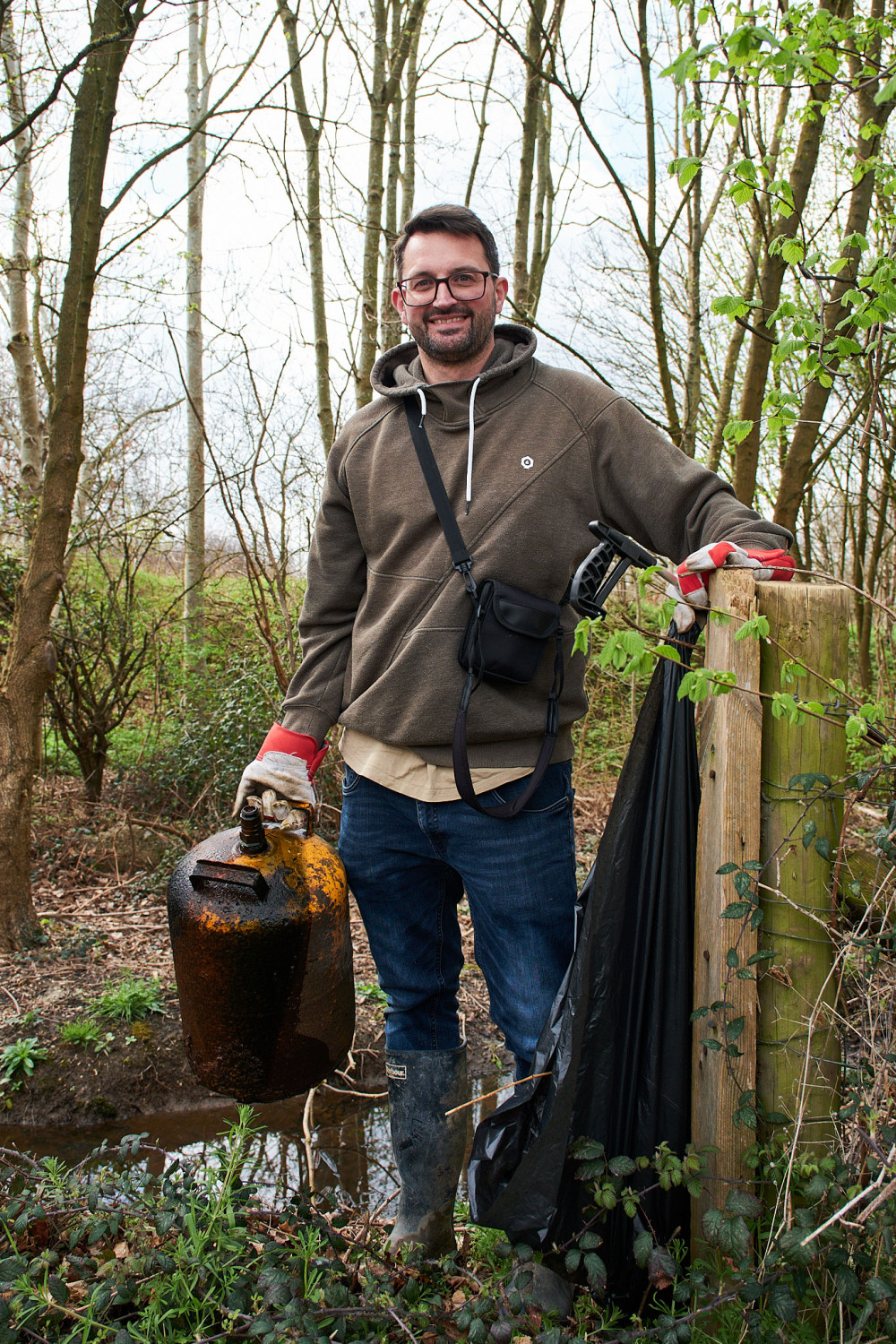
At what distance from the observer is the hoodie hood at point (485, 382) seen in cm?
203

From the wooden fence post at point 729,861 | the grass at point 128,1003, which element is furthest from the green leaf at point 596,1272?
the grass at point 128,1003

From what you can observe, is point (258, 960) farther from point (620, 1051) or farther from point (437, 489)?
point (437, 489)

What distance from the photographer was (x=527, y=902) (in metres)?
1.92

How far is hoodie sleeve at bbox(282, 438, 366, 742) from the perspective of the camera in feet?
7.32

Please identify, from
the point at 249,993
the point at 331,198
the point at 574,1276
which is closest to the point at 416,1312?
the point at 574,1276

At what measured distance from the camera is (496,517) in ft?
6.41

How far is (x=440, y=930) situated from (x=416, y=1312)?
766 millimetres

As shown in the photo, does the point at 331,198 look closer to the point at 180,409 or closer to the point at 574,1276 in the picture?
the point at 180,409

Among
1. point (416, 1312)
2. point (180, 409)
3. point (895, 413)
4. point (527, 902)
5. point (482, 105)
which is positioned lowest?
point (416, 1312)

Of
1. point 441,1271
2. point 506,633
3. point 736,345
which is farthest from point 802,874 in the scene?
point 736,345

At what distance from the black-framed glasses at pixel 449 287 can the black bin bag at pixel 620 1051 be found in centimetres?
99

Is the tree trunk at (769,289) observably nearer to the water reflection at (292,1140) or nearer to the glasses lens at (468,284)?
the glasses lens at (468,284)

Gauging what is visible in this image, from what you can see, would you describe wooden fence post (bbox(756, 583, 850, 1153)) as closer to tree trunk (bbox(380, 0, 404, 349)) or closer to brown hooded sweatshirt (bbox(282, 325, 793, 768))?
brown hooded sweatshirt (bbox(282, 325, 793, 768))

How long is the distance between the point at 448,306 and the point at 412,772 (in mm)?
1053
